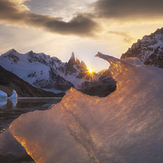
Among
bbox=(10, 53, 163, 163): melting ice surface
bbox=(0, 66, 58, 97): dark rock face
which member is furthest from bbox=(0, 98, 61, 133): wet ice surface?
bbox=(0, 66, 58, 97): dark rock face

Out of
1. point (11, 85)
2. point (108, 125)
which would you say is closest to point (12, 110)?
point (108, 125)

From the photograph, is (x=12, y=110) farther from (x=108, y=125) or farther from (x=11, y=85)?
(x=11, y=85)

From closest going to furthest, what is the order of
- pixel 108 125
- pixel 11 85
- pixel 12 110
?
pixel 108 125 < pixel 12 110 < pixel 11 85

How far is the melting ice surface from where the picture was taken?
2.33 metres

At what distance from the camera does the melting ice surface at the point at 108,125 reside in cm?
233

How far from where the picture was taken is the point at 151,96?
102 inches

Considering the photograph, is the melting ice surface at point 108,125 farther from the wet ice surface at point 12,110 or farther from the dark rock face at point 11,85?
the dark rock face at point 11,85

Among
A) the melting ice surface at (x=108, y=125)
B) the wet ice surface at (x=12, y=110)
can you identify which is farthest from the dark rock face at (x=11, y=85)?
the melting ice surface at (x=108, y=125)

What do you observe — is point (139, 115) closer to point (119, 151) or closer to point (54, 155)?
point (119, 151)

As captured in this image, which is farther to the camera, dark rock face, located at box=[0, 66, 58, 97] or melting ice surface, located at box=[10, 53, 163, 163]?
dark rock face, located at box=[0, 66, 58, 97]

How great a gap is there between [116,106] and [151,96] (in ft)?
1.99

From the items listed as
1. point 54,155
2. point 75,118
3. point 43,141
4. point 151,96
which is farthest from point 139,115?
point 43,141

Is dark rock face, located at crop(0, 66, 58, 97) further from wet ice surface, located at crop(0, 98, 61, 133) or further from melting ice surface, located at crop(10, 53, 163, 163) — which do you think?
melting ice surface, located at crop(10, 53, 163, 163)

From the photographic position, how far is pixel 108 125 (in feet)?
8.86
